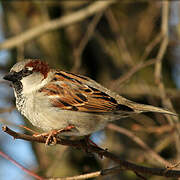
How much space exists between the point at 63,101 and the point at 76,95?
16 cm

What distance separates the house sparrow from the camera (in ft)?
10.8

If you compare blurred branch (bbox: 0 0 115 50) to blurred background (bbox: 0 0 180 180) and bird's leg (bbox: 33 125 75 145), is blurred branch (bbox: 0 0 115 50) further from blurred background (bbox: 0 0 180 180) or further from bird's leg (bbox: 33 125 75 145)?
bird's leg (bbox: 33 125 75 145)

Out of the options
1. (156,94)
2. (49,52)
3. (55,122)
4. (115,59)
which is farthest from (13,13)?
(55,122)

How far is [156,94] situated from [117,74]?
1.11 meters

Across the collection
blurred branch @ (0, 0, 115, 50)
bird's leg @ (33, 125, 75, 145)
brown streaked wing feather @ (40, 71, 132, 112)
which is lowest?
bird's leg @ (33, 125, 75, 145)

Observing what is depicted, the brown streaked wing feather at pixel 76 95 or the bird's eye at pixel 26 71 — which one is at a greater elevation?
the bird's eye at pixel 26 71

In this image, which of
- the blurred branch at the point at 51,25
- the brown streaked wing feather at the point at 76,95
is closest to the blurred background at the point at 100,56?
the blurred branch at the point at 51,25

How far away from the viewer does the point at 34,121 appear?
3271 mm

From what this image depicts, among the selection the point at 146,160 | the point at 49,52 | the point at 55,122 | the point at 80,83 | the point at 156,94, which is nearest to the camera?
the point at 55,122

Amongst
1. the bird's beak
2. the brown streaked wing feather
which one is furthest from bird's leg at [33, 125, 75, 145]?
the bird's beak

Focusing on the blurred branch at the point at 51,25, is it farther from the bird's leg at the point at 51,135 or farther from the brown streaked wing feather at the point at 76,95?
the bird's leg at the point at 51,135

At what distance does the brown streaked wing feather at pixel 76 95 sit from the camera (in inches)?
135

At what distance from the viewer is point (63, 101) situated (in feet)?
11.3

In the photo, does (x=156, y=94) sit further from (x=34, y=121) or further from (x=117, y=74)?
(x=34, y=121)
